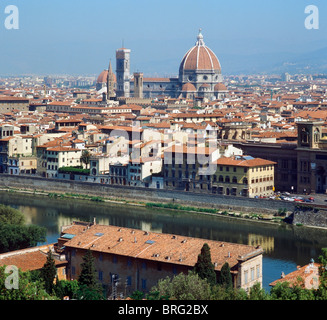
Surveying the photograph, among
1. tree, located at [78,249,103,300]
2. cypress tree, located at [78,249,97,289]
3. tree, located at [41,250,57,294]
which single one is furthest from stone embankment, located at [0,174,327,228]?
tree, located at [41,250,57,294]

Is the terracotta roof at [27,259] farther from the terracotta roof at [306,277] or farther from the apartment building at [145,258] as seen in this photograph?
the terracotta roof at [306,277]

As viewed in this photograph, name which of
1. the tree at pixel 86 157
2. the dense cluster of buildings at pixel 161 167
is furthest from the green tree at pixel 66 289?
the tree at pixel 86 157

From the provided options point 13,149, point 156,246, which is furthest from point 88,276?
point 13,149

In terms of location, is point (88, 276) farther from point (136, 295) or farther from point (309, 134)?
point (309, 134)

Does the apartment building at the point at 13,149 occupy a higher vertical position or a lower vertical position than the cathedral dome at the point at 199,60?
lower

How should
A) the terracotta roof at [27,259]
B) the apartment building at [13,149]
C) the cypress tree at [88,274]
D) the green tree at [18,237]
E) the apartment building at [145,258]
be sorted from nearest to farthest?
the cypress tree at [88,274], the apartment building at [145,258], the terracotta roof at [27,259], the green tree at [18,237], the apartment building at [13,149]
